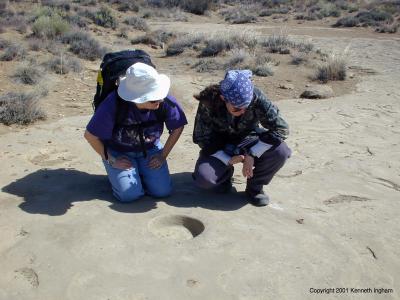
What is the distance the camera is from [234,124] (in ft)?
12.4

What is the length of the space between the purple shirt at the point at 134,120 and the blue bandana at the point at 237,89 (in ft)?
1.76

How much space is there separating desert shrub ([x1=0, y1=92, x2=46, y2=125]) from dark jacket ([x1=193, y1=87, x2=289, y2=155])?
282 centimetres

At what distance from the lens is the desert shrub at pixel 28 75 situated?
24.4ft

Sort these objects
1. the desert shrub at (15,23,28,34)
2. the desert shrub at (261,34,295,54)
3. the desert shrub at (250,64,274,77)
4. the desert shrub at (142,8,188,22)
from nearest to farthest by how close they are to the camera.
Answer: the desert shrub at (250,64,274,77) → the desert shrub at (261,34,295,54) → the desert shrub at (15,23,28,34) → the desert shrub at (142,8,188,22)

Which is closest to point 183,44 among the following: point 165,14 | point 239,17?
point 165,14

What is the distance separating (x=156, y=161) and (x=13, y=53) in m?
6.33

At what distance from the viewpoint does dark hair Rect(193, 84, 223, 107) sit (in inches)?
141

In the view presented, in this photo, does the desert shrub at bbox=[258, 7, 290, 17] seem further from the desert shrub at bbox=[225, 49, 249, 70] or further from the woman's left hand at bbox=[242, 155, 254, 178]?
the woman's left hand at bbox=[242, 155, 254, 178]

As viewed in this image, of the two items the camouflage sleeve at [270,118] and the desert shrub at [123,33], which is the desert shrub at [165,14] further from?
the camouflage sleeve at [270,118]

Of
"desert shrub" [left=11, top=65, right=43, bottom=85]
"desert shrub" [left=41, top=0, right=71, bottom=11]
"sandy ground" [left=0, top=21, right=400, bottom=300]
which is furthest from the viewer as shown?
"desert shrub" [left=41, top=0, right=71, bottom=11]

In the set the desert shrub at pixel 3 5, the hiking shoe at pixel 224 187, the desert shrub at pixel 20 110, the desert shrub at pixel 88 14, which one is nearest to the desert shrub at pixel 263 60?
the desert shrub at pixel 20 110

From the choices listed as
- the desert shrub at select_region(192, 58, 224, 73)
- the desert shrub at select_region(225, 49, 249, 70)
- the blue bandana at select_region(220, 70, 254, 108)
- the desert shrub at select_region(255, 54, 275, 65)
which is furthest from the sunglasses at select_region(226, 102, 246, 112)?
the desert shrub at select_region(255, 54, 275, 65)

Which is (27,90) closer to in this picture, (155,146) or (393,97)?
(155,146)

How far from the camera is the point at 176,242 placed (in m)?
3.27
